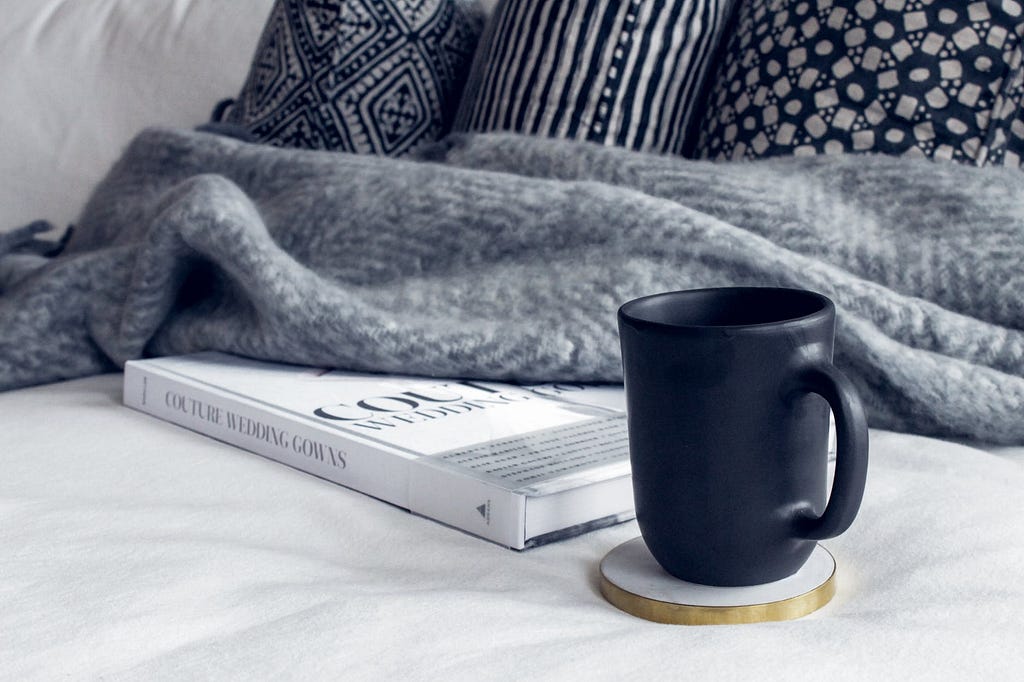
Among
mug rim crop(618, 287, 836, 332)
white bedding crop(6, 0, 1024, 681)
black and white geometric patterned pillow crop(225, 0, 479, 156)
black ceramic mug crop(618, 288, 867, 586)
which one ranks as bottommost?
white bedding crop(6, 0, 1024, 681)

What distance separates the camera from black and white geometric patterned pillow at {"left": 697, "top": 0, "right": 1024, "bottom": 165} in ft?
2.58

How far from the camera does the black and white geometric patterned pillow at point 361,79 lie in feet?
3.63

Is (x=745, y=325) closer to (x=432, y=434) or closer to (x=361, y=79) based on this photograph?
(x=432, y=434)

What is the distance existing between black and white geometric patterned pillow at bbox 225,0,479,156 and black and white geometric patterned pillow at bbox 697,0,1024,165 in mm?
380

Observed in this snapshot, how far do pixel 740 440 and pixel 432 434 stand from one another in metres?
0.21

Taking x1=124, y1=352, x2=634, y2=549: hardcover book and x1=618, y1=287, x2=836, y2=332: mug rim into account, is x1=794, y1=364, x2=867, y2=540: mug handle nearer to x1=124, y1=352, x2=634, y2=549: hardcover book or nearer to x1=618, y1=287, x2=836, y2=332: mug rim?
x1=618, y1=287, x2=836, y2=332: mug rim

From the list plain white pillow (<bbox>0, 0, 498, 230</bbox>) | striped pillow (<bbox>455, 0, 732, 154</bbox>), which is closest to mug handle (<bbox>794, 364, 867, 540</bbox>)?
striped pillow (<bbox>455, 0, 732, 154</bbox>)

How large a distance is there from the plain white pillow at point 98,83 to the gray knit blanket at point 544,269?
59 centimetres

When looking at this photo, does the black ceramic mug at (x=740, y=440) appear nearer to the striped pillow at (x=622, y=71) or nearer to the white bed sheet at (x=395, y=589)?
the white bed sheet at (x=395, y=589)

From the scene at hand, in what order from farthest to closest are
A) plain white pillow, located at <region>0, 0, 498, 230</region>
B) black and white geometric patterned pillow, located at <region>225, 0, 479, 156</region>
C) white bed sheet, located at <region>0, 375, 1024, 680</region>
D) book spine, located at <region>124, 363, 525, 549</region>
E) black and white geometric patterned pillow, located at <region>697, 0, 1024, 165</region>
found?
plain white pillow, located at <region>0, 0, 498, 230</region>, black and white geometric patterned pillow, located at <region>225, 0, 479, 156</region>, black and white geometric patterned pillow, located at <region>697, 0, 1024, 165</region>, book spine, located at <region>124, 363, 525, 549</region>, white bed sheet, located at <region>0, 375, 1024, 680</region>

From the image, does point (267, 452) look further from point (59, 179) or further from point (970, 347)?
→ point (59, 179)

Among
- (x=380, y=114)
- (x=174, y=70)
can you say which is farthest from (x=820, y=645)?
(x=174, y=70)

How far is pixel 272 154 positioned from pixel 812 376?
62 cm

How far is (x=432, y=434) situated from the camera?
562 millimetres
